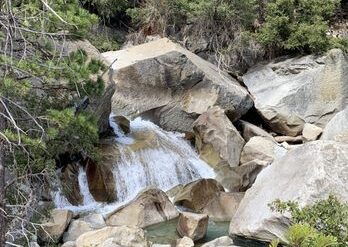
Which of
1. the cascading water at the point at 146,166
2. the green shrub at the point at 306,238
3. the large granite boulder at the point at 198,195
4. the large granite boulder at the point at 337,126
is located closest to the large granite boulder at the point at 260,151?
the cascading water at the point at 146,166

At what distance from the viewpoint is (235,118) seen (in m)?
15.8

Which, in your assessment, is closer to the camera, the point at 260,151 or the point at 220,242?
the point at 220,242

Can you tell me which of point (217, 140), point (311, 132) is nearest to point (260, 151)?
point (217, 140)

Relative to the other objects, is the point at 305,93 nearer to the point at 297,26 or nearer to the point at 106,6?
the point at 297,26

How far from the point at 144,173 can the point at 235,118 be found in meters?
4.27

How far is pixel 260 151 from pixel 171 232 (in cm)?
443

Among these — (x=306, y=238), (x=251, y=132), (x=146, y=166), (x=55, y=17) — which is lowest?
(x=251, y=132)

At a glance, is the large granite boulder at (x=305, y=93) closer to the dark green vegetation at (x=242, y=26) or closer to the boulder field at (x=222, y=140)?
the boulder field at (x=222, y=140)

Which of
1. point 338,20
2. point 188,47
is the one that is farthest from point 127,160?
point 338,20

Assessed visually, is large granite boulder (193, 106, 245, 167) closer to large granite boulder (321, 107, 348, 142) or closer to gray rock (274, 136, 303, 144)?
gray rock (274, 136, 303, 144)

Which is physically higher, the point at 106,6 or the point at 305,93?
the point at 106,6

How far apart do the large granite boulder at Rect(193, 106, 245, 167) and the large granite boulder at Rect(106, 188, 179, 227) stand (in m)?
3.06

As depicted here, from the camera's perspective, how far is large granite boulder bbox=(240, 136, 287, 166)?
13492mm

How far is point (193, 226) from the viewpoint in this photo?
32.0 ft
